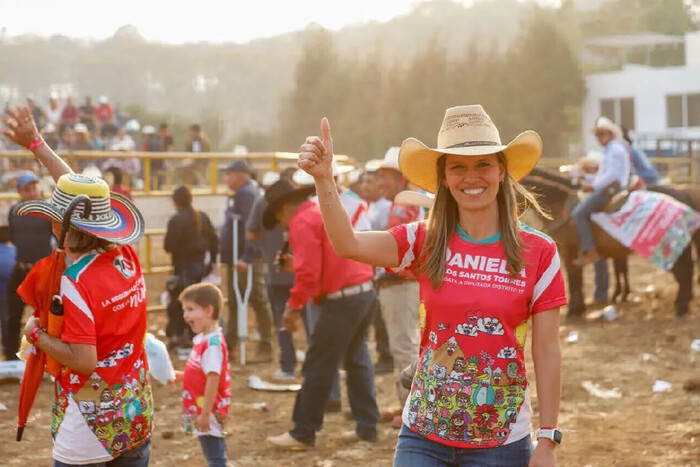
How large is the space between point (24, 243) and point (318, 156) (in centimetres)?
664

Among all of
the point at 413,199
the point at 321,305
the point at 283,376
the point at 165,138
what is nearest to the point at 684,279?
the point at 283,376

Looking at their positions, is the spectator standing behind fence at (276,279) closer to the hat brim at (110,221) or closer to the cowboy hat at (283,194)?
the cowboy hat at (283,194)

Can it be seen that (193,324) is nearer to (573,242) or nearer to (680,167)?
(573,242)

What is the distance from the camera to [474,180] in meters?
3.76

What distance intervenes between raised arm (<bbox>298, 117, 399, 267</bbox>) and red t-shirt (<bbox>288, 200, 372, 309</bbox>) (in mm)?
3426

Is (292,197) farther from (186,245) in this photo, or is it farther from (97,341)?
(97,341)

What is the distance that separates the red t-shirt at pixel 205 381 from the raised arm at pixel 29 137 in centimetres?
150

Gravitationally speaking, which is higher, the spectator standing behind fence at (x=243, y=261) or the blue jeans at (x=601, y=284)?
the spectator standing behind fence at (x=243, y=261)

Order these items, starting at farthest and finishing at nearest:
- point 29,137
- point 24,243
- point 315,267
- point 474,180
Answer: point 24,243 < point 315,267 < point 29,137 < point 474,180

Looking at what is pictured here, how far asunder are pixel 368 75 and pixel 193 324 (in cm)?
6578

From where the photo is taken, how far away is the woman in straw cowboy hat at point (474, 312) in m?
3.59

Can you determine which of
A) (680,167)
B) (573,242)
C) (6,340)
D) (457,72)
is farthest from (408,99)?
(6,340)

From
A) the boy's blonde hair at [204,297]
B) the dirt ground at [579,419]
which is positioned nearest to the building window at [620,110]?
the dirt ground at [579,419]

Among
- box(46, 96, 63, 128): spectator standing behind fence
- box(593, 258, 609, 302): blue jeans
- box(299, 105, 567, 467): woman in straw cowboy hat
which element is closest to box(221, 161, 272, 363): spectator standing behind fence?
box(593, 258, 609, 302): blue jeans
